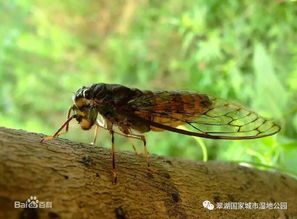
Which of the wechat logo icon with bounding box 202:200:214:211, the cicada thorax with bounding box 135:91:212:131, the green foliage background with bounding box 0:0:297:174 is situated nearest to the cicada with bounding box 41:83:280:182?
the cicada thorax with bounding box 135:91:212:131

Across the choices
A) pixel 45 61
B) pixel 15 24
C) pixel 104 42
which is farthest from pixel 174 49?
pixel 15 24

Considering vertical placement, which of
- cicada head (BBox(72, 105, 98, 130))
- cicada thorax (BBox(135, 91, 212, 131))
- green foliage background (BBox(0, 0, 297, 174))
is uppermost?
green foliage background (BBox(0, 0, 297, 174))

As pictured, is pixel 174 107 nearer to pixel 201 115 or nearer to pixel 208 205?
pixel 201 115

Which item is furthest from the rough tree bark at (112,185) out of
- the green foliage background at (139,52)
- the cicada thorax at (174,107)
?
the green foliage background at (139,52)

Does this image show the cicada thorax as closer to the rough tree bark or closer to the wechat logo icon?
the rough tree bark

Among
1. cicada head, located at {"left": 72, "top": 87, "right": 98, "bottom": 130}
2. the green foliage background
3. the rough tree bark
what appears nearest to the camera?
the rough tree bark

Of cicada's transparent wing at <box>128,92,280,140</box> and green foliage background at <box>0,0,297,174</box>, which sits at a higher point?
green foliage background at <box>0,0,297,174</box>

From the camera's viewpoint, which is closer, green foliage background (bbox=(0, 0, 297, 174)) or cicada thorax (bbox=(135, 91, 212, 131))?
cicada thorax (bbox=(135, 91, 212, 131))
